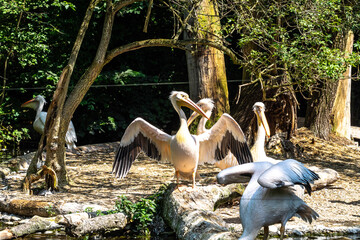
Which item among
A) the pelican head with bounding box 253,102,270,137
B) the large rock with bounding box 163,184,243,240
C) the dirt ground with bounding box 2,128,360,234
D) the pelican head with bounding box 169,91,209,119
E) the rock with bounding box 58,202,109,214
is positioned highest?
the pelican head with bounding box 169,91,209,119

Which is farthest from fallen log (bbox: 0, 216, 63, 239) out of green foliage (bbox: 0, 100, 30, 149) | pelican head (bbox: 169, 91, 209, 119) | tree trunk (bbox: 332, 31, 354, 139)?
tree trunk (bbox: 332, 31, 354, 139)

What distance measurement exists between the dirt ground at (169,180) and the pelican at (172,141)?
0.46 meters

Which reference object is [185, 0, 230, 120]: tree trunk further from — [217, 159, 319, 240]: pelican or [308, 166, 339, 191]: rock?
[217, 159, 319, 240]: pelican

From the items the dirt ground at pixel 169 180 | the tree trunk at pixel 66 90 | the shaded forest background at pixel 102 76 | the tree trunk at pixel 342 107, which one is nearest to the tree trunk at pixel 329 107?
the tree trunk at pixel 342 107

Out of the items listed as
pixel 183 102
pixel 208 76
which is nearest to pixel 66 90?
pixel 183 102

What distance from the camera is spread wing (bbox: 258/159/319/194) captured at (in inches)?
167

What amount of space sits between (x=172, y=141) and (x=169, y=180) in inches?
75.3

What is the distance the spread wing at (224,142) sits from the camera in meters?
7.24

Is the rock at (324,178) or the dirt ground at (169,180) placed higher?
the rock at (324,178)

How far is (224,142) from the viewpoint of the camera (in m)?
7.45

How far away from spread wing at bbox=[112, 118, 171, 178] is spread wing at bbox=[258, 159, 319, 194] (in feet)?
10.4

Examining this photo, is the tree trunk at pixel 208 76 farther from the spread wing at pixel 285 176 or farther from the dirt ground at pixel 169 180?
the spread wing at pixel 285 176

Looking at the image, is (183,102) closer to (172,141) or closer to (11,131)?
(172,141)

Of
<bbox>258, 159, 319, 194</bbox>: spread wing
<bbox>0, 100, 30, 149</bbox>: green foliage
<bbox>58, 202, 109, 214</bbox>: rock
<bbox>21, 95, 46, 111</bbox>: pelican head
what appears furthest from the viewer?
<bbox>0, 100, 30, 149</bbox>: green foliage
